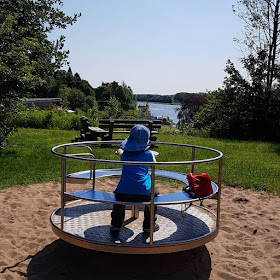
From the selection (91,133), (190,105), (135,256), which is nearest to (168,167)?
(91,133)

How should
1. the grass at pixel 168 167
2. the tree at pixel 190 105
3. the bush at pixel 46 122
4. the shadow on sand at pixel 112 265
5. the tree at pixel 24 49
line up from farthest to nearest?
1. the tree at pixel 190 105
2. the bush at pixel 46 122
3. the tree at pixel 24 49
4. the grass at pixel 168 167
5. the shadow on sand at pixel 112 265

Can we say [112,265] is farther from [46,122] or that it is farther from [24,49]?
[46,122]

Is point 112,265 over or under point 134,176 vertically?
under

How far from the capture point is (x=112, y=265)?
3.88 metres

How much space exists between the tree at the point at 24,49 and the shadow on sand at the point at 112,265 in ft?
19.3

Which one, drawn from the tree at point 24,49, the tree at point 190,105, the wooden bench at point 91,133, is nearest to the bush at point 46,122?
the wooden bench at point 91,133

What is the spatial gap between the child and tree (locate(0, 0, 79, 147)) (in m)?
5.89

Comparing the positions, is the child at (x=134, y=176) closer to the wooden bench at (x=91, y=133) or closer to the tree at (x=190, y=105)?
the wooden bench at (x=91, y=133)

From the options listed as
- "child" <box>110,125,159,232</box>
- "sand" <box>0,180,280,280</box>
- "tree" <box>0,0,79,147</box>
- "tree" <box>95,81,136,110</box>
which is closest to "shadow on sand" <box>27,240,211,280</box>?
"sand" <box>0,180,280,280</box>

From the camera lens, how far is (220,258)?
163 inches

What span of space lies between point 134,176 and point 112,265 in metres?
0.97

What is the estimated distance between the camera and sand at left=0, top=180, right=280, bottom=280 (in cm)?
372

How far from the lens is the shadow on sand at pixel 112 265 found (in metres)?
3.66

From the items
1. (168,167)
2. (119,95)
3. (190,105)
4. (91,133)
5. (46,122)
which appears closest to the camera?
(168,167)
